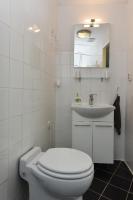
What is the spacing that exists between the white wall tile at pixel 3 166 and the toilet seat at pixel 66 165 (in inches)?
8.2

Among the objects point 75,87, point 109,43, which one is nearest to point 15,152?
point 75,87

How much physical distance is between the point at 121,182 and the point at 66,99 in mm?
1228

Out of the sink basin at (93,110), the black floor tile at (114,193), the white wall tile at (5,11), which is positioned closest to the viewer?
the white wall tile at (5,11)

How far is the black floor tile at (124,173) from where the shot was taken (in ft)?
6.09

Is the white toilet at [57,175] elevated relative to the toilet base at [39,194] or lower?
elevated

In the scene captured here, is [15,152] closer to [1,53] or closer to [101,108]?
[1,53]

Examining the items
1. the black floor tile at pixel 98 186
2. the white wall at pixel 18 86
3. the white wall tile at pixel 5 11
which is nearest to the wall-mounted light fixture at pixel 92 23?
the white wall at pixel 18 86

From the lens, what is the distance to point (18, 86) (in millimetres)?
1116

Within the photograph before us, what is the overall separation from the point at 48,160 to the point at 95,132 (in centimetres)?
94

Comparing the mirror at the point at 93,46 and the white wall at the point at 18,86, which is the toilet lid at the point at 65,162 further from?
the mirror at the point at 93,46

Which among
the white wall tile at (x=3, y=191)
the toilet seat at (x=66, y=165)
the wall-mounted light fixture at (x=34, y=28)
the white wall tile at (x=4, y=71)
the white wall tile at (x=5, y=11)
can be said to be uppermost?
the wall-mounted light fixture at (x=34, y=28)

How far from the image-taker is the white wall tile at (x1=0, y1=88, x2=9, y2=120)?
0.91 metres

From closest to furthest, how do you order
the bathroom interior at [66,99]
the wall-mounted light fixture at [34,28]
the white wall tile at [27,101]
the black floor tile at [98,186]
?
the bathroom interior at [66,99] < the white wall tile at [27,101] < the wall-mounted light fixture at [34,28] < the black floor tile at [98,186]

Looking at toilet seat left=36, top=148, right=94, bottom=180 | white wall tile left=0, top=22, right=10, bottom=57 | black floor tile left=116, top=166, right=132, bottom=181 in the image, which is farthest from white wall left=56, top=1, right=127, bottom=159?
white wall tile left=0, top=22, right=10, bottom=57
